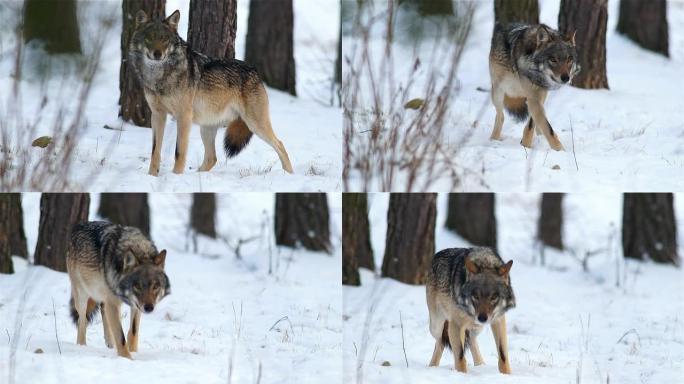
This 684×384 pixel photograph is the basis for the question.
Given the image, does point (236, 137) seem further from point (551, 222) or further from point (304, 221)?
point (551, 222)

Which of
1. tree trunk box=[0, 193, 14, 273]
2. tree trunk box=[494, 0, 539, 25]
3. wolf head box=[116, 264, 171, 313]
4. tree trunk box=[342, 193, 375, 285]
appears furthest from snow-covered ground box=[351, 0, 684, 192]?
tree trunk box=[0, 193, 14, 273]

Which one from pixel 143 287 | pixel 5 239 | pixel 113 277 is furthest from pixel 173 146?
pixel 143 287

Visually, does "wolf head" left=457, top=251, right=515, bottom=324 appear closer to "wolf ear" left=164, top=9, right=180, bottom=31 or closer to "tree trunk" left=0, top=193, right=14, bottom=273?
"wolf ear" left=164, top=9, right=180, bottom=31

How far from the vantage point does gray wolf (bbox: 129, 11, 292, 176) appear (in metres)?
7.80

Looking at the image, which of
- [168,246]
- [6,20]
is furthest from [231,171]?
[6,20]

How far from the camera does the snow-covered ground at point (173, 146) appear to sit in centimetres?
812

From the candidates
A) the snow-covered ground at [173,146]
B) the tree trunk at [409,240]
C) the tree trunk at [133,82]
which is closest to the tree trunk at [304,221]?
the snow-covered ground at [173,146]

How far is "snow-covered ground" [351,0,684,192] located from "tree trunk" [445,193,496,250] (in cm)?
152

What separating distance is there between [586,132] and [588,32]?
6.62ft

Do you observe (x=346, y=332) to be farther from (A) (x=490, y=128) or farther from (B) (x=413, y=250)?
(A) (x=490, y=128)

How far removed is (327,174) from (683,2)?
13.6m

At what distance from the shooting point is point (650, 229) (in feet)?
41.4

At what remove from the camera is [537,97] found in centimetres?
879

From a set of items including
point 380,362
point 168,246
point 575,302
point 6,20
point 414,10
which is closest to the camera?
point 380,362
